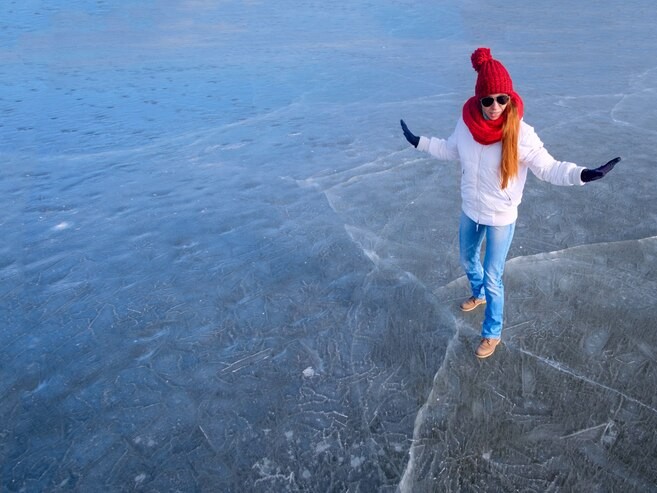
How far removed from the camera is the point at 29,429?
9.20ft

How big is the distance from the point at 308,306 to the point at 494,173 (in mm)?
1638

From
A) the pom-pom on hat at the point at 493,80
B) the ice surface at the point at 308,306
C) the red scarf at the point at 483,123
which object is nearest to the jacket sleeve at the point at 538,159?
the red scarf at the point at 483,123

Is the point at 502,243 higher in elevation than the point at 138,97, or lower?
higher

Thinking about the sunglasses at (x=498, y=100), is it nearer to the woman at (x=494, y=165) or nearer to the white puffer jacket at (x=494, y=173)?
the woman at (x=494, y=165)

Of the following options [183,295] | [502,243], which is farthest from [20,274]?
[502,243]

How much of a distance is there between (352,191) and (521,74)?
584cm

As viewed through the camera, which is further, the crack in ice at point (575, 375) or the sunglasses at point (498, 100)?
the crack in ice at point (575, 375)

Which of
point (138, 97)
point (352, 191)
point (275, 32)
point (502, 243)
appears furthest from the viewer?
point (275, 32)

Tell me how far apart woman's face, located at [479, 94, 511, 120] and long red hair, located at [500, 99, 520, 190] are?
0.11 feet

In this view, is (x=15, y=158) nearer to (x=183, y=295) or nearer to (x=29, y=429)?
(x=183, y=295)

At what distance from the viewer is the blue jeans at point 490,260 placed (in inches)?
109

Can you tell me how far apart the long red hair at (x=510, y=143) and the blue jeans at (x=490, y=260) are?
33 cm

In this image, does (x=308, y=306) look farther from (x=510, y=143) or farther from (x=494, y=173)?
(x=510, y=143)

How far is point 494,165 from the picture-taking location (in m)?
2.61
